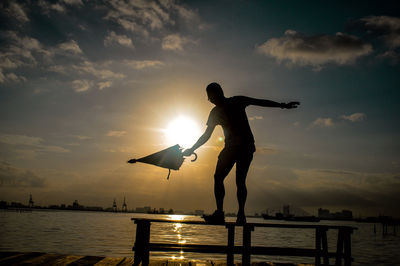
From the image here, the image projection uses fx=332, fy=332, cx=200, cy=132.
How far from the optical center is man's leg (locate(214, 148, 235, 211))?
21.0 feet

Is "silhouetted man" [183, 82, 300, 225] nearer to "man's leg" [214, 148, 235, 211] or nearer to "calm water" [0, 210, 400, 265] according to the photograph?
"man's leg" [214, 148, 235, 211]

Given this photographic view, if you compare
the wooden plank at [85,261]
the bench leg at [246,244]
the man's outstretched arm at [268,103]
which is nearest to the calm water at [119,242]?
the wooden plank at [85,261]

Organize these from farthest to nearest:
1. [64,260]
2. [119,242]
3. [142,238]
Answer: [119,242], [64,260], [142,238]

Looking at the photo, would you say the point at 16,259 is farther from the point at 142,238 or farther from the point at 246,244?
the point at 246,244

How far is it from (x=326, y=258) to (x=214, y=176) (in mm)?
2887

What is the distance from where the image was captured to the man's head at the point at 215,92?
6.43 meters

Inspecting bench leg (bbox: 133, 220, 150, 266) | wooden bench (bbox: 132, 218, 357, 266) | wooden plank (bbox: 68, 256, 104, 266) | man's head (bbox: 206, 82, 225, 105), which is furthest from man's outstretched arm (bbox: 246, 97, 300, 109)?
wooden plank (bbox: 68, 256, 104, 266)

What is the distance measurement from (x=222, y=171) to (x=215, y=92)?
1.54 m

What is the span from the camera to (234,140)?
640cm

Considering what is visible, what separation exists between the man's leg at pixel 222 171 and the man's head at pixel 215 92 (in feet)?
3.22

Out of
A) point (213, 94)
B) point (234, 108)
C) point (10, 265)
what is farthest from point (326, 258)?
point (10, 265)

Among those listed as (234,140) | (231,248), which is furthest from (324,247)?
(234,140)

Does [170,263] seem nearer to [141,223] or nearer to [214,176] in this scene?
[141,223]

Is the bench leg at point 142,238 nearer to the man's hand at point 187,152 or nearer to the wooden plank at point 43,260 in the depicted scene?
the man's hand at point 187,152
